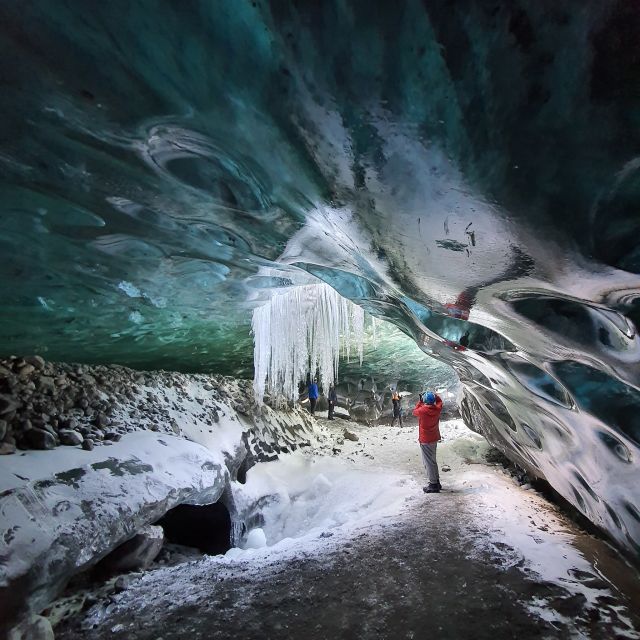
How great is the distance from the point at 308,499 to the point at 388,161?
22.7 feet

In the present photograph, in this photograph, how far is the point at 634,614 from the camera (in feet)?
9.17

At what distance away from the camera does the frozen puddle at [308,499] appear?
585 cm

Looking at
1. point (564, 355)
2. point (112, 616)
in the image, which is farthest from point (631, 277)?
point (112, 616)

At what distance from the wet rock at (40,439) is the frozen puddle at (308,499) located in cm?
277

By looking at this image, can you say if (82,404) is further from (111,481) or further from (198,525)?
(198,525)

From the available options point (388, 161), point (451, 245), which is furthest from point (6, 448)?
point (451, 245)

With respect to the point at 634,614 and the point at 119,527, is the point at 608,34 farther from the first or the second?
the point at 119,527

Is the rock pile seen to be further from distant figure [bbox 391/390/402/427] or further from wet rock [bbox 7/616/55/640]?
distant figure [bbox 391/390/402/427]

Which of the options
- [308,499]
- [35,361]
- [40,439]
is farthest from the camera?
[308,499]

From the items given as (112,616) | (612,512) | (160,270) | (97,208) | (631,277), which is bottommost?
(112,616)

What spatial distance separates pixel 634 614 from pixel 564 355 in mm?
2017

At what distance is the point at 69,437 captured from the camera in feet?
14.8

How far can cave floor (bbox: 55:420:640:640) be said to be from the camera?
2729 mm

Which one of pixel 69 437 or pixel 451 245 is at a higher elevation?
pixel 451 245
